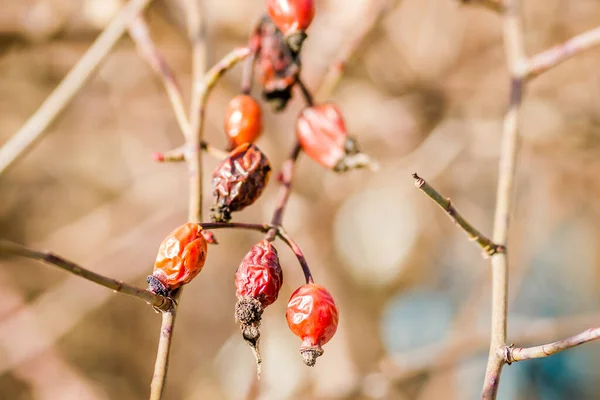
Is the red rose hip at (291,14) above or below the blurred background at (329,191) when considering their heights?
below

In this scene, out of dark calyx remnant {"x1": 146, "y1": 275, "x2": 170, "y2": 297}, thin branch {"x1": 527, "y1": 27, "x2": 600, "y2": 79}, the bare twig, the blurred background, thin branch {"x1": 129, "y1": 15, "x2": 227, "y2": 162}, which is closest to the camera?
dark calyx remnant {"x1": 146, "y1": 275, "x2": 170, "y2": 297}

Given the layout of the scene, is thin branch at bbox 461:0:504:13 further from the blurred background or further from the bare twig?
the bare twig

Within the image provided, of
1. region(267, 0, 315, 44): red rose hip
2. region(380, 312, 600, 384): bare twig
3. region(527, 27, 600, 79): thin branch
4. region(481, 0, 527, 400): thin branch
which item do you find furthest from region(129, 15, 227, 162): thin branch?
region(380, 312, 600, 384): bare twig

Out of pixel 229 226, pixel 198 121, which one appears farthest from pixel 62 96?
pixel 229 226

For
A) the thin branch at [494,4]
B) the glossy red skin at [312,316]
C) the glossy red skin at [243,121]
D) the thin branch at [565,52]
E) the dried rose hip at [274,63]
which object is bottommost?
the glossy red skin at [312,316]

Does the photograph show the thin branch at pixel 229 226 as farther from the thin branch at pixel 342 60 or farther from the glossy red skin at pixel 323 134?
the thin branch at pixel 342 60

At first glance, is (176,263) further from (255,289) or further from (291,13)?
(291,13)

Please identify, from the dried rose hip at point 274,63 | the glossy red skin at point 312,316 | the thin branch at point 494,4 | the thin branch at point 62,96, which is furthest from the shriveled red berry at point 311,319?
the thin branch at point 494,4
